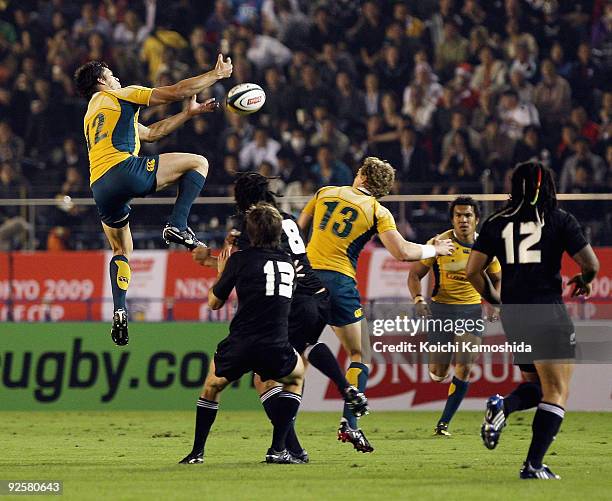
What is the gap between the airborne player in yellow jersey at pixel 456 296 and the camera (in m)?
12.2

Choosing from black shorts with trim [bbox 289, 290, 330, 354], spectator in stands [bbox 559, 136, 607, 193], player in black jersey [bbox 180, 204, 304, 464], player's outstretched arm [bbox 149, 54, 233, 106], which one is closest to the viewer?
player in black jersey [bbox 180, 204, 304, 464]

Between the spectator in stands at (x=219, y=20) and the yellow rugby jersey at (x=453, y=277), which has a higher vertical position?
the spectator in stands at (x=219, y=20)

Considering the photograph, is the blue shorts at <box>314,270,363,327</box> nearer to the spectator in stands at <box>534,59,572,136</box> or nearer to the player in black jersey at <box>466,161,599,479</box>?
the player in black jersey at <box>466,161,599,479</box>

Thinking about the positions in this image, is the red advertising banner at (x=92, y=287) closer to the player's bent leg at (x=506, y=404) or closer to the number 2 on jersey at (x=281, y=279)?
the number 2 on jersey at (x=281, y=279)

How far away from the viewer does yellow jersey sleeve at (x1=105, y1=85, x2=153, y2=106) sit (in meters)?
9.74

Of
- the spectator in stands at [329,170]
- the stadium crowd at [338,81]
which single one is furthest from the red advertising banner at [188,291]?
the spectator in stands at [329,170]

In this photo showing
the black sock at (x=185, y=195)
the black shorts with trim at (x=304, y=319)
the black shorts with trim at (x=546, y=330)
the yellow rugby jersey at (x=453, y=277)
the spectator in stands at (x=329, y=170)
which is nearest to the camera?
the black shorts with trim at (x=546, y=330)

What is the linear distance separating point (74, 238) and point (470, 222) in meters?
5.29

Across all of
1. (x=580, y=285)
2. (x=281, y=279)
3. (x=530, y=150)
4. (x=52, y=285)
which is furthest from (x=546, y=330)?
(x=530, y=150)

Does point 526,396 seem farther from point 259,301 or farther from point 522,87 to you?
point 522,87

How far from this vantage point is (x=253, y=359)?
28.0ft

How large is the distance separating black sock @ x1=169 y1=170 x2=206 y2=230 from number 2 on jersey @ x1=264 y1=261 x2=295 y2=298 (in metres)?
1.69

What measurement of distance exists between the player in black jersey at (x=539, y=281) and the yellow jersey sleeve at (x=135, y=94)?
3.03 m

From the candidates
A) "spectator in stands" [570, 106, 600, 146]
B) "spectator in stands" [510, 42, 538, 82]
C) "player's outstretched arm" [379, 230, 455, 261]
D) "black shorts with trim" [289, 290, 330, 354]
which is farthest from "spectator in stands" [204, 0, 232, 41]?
"black shorts with trim" [289, 290, 330, 354]
